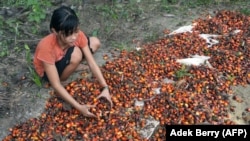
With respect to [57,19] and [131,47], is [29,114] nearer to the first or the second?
[57,19]

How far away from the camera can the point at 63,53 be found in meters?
3.85

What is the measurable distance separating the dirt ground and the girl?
0.42m

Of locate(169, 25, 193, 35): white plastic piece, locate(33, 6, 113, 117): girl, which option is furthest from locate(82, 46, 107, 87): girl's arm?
locate(169, 25, 193, 35): white plastic piece

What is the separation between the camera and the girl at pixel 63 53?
3.26m

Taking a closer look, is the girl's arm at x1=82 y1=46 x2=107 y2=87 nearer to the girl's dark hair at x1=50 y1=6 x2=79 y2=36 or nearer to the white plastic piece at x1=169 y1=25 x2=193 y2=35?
the girl's dark hair at x1=50 y1=6 x2=79 y2=36

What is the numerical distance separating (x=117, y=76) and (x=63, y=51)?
790 mm

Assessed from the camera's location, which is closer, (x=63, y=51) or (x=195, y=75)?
(x=63, y=51)

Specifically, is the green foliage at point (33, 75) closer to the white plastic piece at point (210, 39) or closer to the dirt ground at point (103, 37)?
the dirt ground at point (103, 37)

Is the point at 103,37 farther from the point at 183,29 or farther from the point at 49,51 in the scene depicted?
the point at 49,51

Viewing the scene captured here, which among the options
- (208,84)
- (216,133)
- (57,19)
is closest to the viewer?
(57,19)

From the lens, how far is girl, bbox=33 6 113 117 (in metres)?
3.26

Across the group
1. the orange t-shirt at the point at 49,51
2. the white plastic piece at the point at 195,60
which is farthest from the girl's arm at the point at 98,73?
the white plastic piece at the point at 195,60

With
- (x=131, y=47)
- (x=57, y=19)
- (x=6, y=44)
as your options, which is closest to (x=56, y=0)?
(x=6, y=44)

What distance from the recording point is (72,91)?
3869 millimetres
